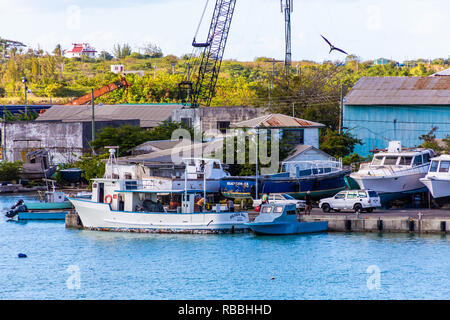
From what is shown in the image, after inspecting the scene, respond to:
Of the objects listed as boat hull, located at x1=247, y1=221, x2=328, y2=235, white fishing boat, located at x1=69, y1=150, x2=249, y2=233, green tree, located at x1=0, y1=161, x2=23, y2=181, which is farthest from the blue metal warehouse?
green tree, located at x1=0, y1=161, x2=23, y2=181

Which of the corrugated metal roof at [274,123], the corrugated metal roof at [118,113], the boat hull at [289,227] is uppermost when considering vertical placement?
the corrugated metal roof at [118,113]

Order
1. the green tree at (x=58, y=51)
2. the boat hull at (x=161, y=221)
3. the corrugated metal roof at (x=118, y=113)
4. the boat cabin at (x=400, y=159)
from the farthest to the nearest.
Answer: the green tree at (x=58, y=51), the corrugated metal roof at (x=118, y=113), the boat cabin at (x=400, y=159), the boat hull at (x=161, y=221)

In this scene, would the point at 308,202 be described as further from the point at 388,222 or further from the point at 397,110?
the point at 397,110

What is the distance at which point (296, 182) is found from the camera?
4150 cm

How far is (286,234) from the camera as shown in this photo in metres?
35.7

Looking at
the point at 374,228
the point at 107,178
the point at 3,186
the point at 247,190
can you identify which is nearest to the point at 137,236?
the point at 107,178

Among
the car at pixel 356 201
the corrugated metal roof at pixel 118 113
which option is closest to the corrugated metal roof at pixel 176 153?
the car at pixel 356 201

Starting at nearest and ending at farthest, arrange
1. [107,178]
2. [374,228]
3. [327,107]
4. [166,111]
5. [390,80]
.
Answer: [374,228], [107,178], [390,80], [327,107], [166,111]

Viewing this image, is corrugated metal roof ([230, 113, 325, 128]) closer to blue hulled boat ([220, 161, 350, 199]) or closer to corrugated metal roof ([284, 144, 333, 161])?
corrugated metal roof ([284, 144, 333, 161])

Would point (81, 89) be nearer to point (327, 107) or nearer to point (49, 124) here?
point (49, 124)

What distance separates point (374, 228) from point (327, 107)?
28731 mm

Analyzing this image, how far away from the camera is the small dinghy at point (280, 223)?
35.3 meters

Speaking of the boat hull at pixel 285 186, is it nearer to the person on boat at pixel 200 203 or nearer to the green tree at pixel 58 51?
the person on boat at pixel 200 203

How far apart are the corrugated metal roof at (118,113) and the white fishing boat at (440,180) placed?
101 feet
